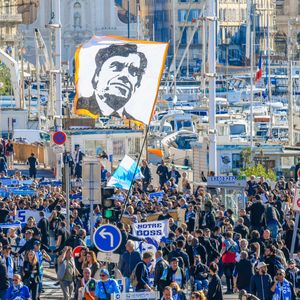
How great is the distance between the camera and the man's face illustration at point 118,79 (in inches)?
1470

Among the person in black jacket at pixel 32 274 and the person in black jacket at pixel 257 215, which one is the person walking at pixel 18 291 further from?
the person in black jacket at pixel 257 215

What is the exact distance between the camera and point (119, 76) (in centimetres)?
3775

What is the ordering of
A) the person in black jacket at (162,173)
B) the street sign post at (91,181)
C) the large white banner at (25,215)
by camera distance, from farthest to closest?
Answer: the person in black jacket at (162,173) → the large white banner at (25,215) → the street sign post at (91,181)

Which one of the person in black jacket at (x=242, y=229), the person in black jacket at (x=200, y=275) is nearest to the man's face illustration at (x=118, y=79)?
the person in black jacket at (x=242, y=229)

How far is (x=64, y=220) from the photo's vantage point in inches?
1427

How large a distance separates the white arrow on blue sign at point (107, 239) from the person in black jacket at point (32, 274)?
2219mm

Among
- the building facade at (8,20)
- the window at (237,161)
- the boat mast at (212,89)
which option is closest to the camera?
the boat mast at (212,89)

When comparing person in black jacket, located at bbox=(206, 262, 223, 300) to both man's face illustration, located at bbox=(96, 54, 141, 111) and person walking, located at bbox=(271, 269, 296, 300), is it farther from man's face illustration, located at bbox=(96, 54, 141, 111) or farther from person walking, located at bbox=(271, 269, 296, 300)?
man's face illustration, located at bbox=(96, 54, 141, 111)

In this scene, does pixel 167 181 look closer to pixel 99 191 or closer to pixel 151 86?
pixel 151 86

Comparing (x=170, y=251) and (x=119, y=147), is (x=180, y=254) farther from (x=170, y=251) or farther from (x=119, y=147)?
(x=119, y=147)

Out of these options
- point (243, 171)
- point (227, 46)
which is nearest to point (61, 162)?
point (243, 171)

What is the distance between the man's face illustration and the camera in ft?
123

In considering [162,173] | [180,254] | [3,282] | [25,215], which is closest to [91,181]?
[180,254]

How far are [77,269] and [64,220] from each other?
5218mm
